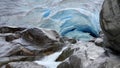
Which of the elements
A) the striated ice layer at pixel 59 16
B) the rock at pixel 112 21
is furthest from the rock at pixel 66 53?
the rock at pixel 112 21

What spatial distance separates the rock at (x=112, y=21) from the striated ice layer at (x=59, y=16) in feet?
12.1

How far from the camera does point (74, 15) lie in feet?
24.6

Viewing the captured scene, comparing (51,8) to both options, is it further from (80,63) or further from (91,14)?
(80,63)

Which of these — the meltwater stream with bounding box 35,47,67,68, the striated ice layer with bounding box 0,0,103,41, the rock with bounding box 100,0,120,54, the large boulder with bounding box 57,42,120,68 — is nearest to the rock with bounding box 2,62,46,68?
the meltwater stream with bounding box 35,47,67,68

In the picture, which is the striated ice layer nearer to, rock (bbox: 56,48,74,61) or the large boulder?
rock (bbox: 56,48,74,61)

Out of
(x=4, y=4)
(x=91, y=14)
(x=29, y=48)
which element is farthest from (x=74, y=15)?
(x=4, y=4)

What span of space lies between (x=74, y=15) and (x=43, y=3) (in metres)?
3.05

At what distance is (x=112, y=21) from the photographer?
269 cm

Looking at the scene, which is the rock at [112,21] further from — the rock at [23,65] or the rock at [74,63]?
the rock at [23,65]

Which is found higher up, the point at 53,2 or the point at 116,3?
the point at 116,3

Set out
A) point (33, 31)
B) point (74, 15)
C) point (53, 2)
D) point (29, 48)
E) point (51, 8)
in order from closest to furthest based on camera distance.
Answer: point (29, 48), point (33, 31), point (74, 15), point (51, 8), point (53, 2)

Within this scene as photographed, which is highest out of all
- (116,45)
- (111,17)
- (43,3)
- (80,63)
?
(111,17)

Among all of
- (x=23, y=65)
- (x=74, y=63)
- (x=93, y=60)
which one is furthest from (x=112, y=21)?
(x=23, y=65)

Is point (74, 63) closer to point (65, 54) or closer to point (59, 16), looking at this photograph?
point (65, 54)
